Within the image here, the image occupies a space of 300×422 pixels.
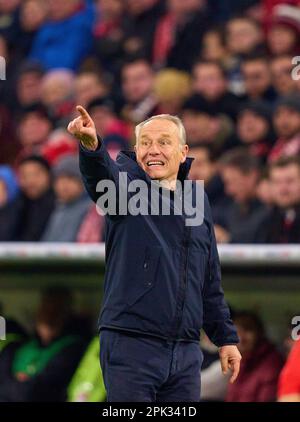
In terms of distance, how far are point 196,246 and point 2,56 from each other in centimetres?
783

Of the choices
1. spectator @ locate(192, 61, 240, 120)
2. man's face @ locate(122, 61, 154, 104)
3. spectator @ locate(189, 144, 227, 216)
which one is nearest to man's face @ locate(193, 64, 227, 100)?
spectator @ locate(192, 61, 240, 120)

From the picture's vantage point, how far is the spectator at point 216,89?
9.93m

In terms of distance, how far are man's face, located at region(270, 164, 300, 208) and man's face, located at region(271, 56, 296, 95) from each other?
156cm

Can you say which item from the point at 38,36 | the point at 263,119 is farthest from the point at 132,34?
the point at 263,119

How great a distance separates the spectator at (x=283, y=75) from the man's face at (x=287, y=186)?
153cm

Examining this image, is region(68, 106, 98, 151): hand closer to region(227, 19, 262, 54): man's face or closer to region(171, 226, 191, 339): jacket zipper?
region(171, 226, 191, 339): jacket zipper

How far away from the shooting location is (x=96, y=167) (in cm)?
488

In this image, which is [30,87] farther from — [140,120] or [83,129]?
[83,129]

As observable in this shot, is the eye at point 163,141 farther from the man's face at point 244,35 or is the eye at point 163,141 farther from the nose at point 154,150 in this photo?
the man's face at point 244,35

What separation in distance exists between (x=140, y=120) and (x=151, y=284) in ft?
18.8

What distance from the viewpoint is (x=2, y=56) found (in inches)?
496

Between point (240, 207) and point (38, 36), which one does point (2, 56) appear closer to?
point (38, 36)

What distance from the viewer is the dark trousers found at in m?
4.96
